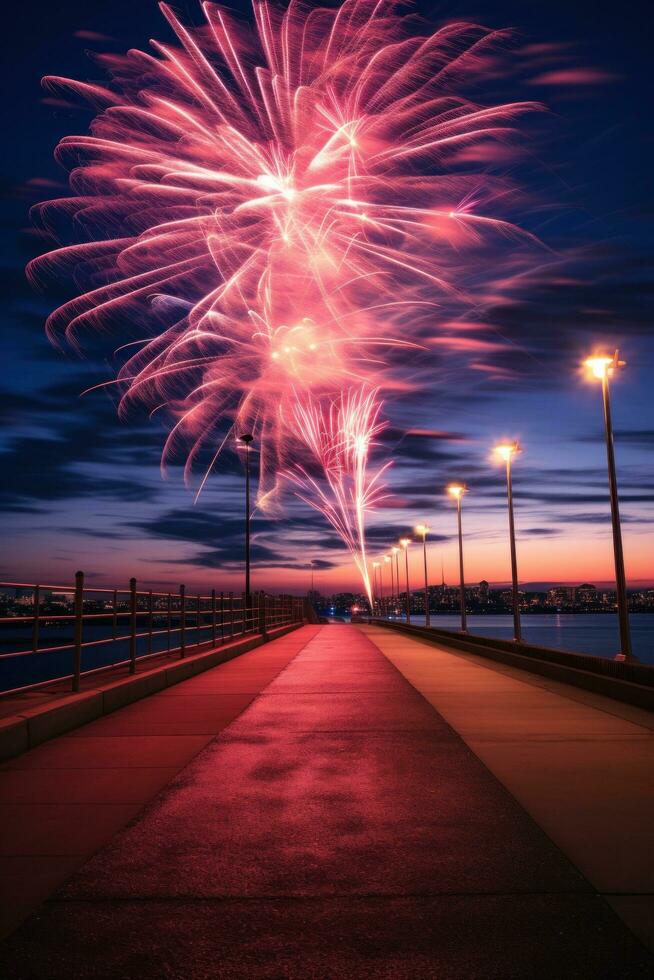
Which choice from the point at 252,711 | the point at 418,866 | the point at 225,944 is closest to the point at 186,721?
the point at 252,711

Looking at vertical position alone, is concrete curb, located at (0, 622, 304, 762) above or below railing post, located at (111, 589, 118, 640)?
below

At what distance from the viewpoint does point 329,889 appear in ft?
14.6

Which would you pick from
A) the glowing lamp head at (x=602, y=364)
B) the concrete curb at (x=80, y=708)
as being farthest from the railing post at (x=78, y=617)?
the glowing lamp head at (x=602, y=364)

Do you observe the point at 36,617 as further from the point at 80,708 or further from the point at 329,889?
the point at 329,889

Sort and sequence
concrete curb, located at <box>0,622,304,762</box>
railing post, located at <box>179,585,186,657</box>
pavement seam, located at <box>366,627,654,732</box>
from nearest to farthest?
concrete curb, located at <box>0,622,304,762</box>
pavement seam, located at <box>366,627,654,732</box>
railing post, located at <box>179,585,186,657</box>

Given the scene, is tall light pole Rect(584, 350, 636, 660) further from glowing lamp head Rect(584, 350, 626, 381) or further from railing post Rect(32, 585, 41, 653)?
railing post Rect(32, 585, 41, 653)

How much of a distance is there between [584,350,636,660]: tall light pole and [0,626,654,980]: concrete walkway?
26.0 ft

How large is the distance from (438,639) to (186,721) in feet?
75.5

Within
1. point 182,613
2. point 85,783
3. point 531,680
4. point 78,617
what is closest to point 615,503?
point 531,680

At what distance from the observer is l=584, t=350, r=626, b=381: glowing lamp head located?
1658 centimetres

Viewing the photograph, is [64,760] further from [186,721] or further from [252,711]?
[252,711]

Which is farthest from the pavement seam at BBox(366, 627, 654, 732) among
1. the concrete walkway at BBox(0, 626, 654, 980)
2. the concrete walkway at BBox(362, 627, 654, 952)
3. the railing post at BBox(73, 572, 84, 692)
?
the railing post at BBox(73, 572, 84, 692)

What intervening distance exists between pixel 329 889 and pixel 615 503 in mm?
12412

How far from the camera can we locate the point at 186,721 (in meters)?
10.2
